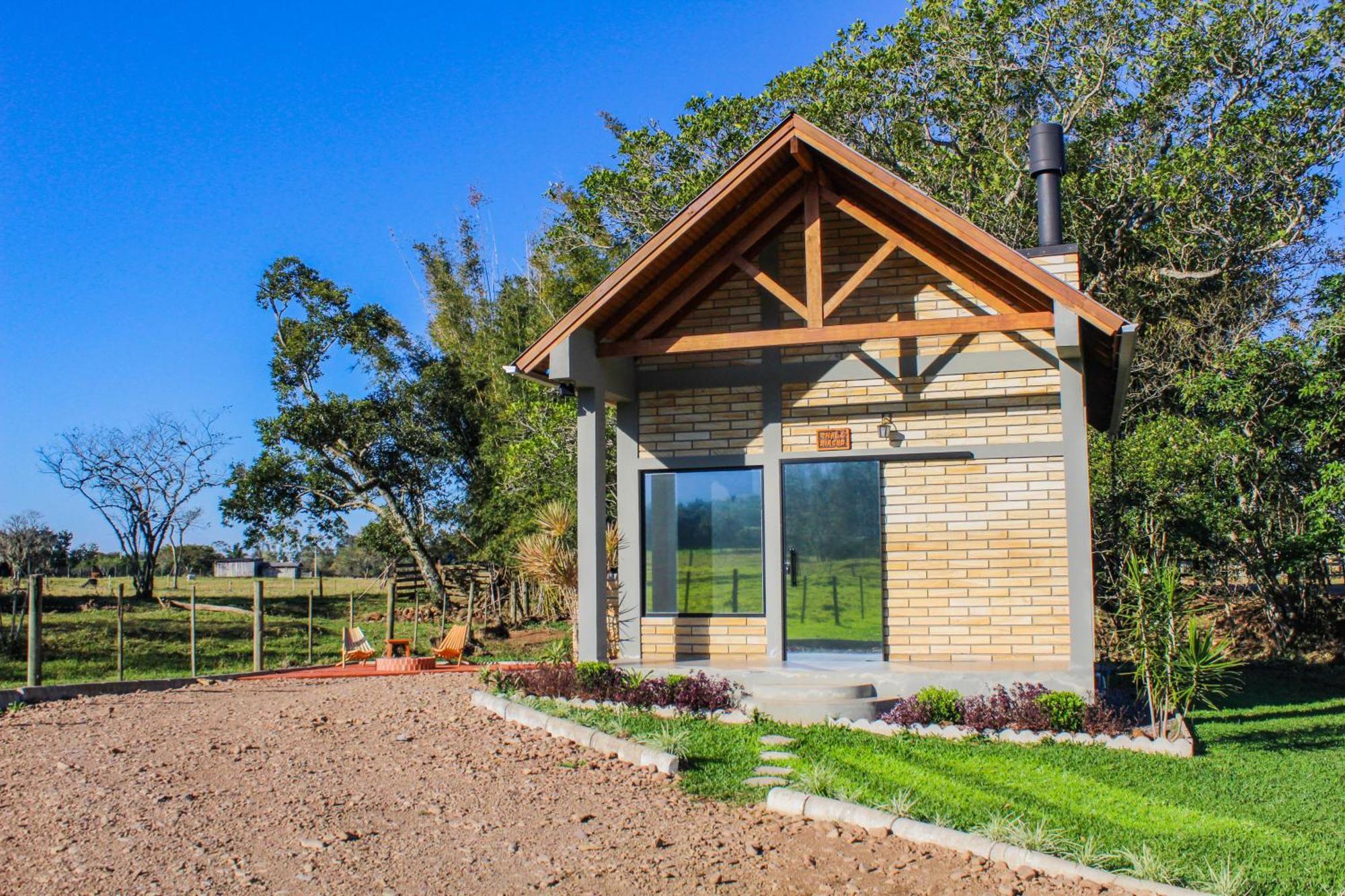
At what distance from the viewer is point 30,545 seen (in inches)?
1780

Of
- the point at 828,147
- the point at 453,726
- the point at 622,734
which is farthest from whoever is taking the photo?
the point at 828,147

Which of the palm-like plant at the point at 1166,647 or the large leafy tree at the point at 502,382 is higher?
the large leafy tree at the point at 502,382

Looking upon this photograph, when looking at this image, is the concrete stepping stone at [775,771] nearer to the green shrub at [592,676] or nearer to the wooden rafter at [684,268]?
the green shrub at [592,676]

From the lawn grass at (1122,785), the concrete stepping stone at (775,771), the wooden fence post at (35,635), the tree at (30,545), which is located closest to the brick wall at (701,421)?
the lawn grass at (1122,785)

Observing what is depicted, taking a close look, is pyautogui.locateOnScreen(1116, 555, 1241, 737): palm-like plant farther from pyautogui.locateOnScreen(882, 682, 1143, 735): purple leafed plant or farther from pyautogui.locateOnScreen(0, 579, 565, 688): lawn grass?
pyautogui.locateOnScreen(0, 579, 565, 688): lawn grass

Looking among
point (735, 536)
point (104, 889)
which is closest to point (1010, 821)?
point (104, 889)

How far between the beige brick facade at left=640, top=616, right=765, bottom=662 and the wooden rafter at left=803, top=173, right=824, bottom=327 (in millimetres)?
3470

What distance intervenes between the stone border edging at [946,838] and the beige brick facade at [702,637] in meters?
4.83

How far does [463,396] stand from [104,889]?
1033 inches

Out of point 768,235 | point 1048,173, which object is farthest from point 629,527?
point 1048,173

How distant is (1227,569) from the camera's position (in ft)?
67.0

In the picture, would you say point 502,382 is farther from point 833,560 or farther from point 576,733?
point 576,733

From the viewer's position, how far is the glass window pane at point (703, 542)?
12.3 meters

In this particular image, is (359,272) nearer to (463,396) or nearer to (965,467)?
(463,396)
